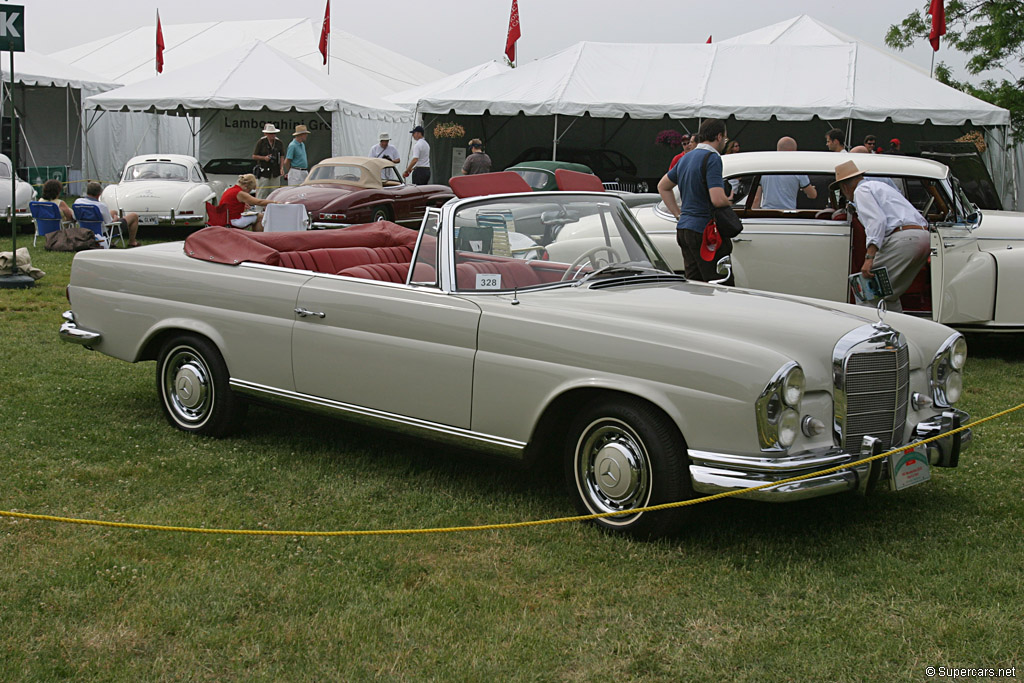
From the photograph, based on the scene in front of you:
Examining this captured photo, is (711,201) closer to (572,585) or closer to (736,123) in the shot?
(572,585)

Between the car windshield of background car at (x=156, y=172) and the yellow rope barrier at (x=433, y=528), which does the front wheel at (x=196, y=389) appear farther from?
the car windshield of background car at (x=156, y=172)

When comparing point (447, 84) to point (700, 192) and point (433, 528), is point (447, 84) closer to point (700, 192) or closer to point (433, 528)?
point (700, 192)

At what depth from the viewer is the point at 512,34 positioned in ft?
88.1

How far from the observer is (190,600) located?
371 cm

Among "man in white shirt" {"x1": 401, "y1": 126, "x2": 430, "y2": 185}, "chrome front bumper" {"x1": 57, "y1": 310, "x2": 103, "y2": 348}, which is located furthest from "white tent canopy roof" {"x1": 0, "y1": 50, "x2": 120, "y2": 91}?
"chrome front bumper" {"x1": 57, "y1": 310, "x2": 103, "y2": 348}

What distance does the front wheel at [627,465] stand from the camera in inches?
160

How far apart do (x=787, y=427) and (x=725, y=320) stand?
0.59 metres

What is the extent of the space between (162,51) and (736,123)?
1765 centimetres

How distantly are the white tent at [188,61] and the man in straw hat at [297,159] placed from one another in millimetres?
9675

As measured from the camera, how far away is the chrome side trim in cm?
453

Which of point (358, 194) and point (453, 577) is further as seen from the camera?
point (358, 194)

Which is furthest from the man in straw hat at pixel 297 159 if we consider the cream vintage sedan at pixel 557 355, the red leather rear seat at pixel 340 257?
the red leather rear seat at pixel 340 257

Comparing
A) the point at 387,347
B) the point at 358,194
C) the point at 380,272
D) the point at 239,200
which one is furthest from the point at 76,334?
the point at 358,194

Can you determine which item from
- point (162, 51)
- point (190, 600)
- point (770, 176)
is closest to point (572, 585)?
point (190, 600)
